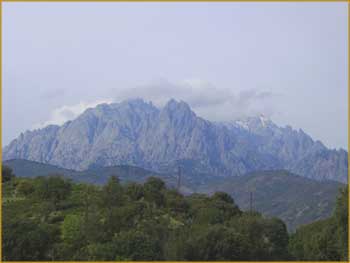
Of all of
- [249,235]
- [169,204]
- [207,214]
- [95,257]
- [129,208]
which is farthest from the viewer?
[169,204]

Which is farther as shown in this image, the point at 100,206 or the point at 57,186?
the point at 57,186

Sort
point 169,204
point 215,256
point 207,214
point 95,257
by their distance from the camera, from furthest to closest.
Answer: point 169,204 < point 207,214 < point 215,256 < point 95,257

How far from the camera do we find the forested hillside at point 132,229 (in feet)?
110

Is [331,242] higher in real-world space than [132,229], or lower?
lower

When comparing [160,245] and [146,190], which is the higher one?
[146,190]

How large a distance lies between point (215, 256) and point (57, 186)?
24.0 m

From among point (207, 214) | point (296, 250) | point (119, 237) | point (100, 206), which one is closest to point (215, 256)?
point (119, 237)

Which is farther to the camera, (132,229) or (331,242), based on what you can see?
(331,242)

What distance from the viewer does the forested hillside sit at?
3366 cm

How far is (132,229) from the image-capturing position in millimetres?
36469

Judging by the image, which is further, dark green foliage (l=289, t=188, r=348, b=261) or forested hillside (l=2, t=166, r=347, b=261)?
dark green foliage (l=289, t=188, r=348, b=261)

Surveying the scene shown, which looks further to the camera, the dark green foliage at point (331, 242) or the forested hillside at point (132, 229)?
the dark green foliage at point (331, 242)

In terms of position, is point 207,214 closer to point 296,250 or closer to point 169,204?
point 169,204

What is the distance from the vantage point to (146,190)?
58625mm
